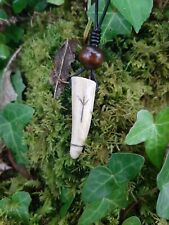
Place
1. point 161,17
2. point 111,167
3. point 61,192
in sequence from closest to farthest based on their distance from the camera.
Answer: point 111,167, point 61,192, point 161,17

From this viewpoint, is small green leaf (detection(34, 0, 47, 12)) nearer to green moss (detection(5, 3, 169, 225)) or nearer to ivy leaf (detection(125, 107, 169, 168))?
green moss (detection(5, 3, 169, 225))

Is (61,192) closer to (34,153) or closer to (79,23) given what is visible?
(34,153)

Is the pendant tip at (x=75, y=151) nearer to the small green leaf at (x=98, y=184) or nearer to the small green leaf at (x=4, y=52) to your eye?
the small green leaf at (x=98, y=184)

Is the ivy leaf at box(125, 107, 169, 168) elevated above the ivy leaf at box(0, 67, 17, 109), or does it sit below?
below

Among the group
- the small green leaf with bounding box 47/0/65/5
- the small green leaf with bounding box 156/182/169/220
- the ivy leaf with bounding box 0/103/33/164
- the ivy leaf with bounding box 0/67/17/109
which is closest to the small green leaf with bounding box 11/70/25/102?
the ivy leaf with bounding box 0/67/17/109

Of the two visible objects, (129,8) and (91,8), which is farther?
(91,8)

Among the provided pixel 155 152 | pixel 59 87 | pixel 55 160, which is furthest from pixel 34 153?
pixel 155 152

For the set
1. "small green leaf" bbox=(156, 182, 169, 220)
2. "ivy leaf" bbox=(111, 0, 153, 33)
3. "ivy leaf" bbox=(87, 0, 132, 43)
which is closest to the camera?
"small green leaf" bbox=(156, 182, 169, 220)
